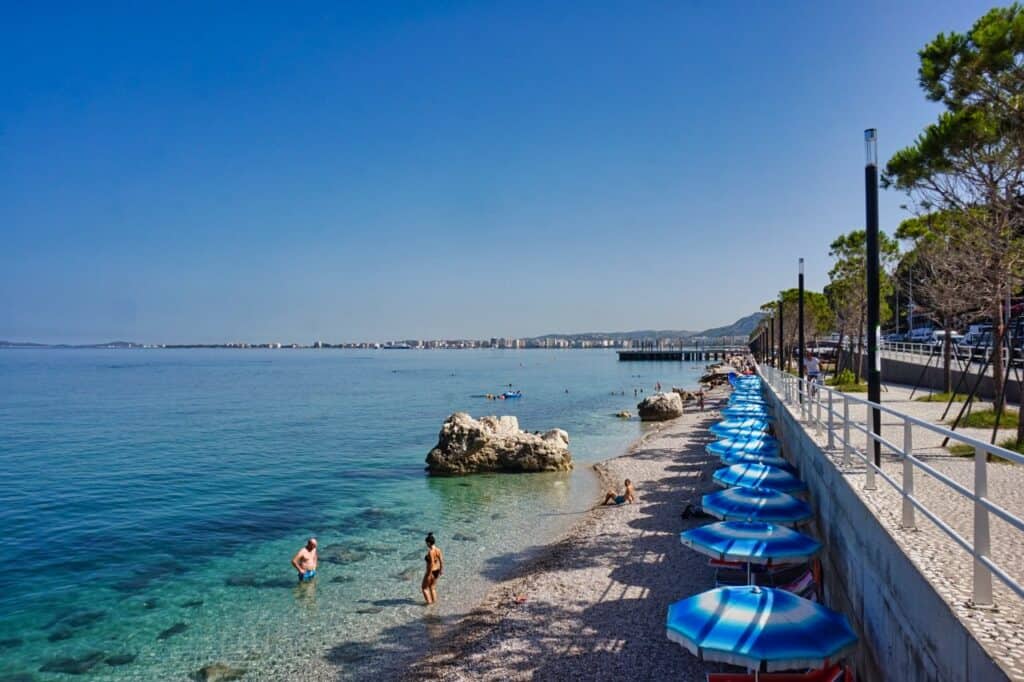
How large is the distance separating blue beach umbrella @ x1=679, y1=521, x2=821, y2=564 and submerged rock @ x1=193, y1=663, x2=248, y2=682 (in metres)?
8.00

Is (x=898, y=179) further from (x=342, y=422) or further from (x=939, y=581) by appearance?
(x=342, y=422)

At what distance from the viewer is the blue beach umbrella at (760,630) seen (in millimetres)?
6324

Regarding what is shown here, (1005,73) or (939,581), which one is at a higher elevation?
(1005,73)

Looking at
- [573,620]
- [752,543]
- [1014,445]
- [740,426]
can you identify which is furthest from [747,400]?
[752,543]

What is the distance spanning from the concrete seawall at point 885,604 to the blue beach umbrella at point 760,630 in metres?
0.52

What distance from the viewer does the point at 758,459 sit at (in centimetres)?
1599

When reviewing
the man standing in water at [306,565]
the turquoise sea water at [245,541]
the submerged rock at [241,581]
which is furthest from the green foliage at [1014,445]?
the submerged rock at [241,581]

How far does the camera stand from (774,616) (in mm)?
6828

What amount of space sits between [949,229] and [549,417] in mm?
32863

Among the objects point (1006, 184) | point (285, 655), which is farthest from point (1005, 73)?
point (285, 655)

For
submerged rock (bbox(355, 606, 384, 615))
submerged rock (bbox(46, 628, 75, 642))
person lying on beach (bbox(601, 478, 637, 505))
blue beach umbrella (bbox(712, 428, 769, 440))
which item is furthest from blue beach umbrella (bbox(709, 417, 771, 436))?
submerged rock (bbox(46, 628, 75, 642))

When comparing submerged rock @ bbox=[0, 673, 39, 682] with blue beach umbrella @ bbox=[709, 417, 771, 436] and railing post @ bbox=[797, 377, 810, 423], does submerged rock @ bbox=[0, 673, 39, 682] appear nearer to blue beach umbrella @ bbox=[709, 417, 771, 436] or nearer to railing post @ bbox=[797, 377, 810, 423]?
railing post @ bbox=[797, 377, 810, 423]

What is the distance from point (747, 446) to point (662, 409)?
1124 inches

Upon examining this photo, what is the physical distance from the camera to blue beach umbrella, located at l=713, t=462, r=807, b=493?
529 inches
